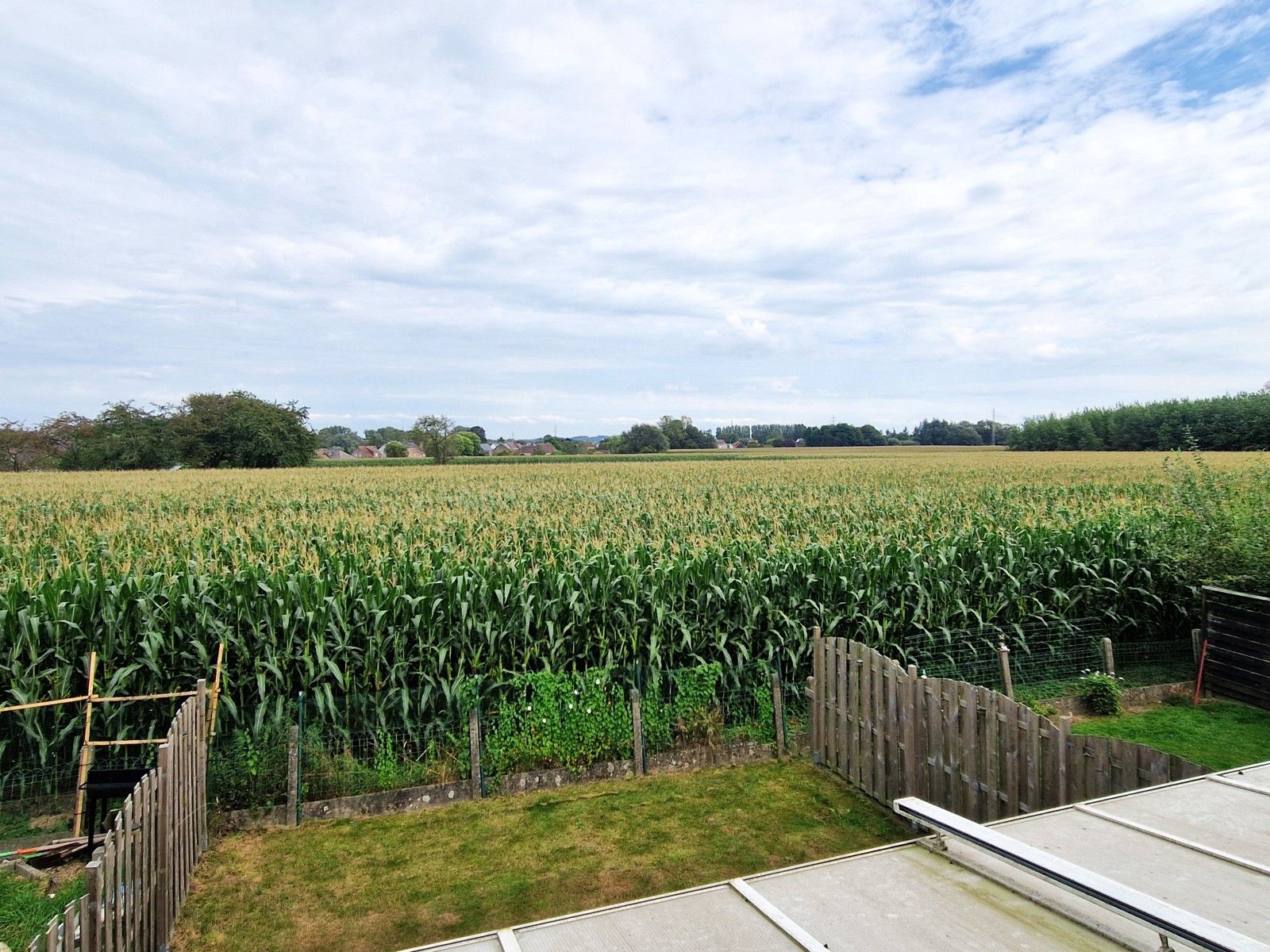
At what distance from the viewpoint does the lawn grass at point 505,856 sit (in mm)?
5422

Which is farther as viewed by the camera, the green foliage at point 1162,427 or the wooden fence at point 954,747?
the green foliage at point 1162,427

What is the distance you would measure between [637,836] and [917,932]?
12.4 feet

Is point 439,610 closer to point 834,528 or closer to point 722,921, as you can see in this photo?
point 722,921

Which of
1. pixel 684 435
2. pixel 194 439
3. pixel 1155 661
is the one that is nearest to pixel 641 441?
pixel 684 435

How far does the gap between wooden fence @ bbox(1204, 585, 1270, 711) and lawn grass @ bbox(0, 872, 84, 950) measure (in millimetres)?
12456

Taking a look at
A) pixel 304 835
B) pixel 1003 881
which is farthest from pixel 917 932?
pixel 304 835

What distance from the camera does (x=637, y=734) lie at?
7848mm

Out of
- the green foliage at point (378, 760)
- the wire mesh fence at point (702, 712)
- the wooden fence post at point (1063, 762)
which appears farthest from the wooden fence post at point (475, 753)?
the wooden fence post at point (1063, 762)

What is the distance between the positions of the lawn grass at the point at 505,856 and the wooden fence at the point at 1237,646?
5.99 m

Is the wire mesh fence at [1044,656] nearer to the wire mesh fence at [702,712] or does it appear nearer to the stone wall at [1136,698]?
the stone wall at [1136,698]

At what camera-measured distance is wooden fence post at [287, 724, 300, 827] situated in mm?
6938

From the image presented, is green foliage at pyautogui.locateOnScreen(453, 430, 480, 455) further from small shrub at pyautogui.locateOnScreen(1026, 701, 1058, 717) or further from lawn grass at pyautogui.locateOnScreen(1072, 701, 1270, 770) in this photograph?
lawn grass at pyautogui.locateOnScreen(1072, 701, 1270, 770)

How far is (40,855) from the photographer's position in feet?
19.7

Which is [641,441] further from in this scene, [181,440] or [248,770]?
[248,770]
